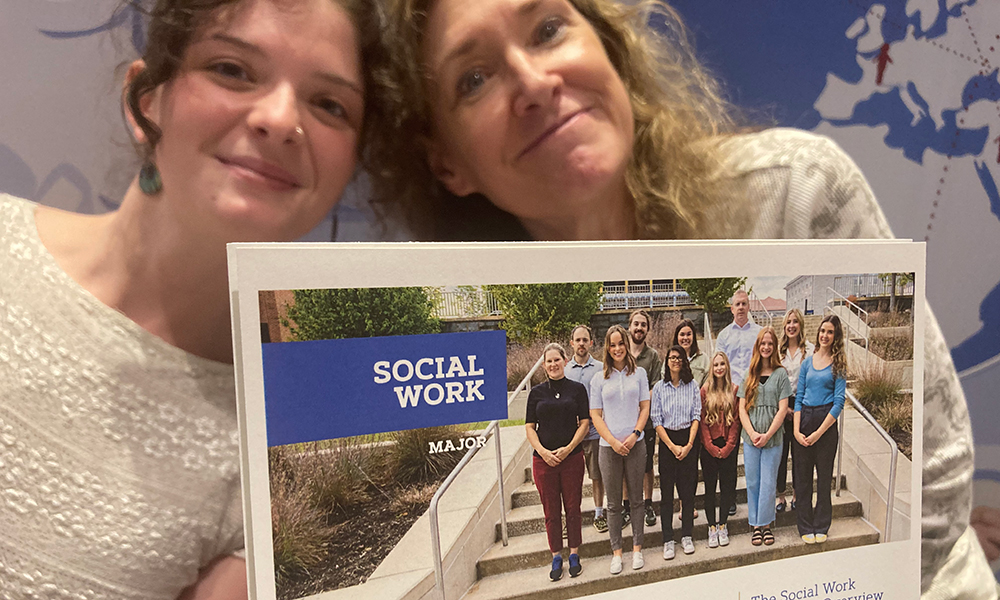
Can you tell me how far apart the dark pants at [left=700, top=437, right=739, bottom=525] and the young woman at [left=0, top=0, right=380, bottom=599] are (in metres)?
0.41

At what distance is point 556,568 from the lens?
438 mm

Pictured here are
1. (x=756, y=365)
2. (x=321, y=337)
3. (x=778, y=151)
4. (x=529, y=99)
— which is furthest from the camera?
(x=778, y=151)

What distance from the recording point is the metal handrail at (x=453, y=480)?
1.33 ft

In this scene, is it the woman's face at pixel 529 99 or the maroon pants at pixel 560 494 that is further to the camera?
the woman's face at pixel 529 99

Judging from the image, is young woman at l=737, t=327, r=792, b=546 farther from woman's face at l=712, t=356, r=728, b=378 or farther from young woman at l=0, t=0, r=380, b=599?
young woman at l=0, t=0, r=380, b=599

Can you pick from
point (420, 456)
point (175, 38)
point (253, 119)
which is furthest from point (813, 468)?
point (175, 38)

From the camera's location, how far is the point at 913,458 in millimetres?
531

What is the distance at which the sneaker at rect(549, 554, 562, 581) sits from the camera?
0.44 m

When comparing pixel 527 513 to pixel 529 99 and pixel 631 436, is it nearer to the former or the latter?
pixel 631 436

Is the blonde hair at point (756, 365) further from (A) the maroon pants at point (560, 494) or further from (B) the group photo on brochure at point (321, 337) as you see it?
(A) the maroon pants at point (560, 494)

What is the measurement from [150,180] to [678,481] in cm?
54

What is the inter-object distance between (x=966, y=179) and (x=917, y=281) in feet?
1.66

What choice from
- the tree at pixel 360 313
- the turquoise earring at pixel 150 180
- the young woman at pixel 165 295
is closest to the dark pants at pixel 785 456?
the tree at pixel 360 313

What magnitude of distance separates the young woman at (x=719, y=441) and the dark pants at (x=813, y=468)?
2.6 inches
